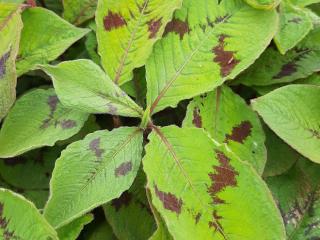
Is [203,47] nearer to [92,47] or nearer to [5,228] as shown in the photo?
[92,47]

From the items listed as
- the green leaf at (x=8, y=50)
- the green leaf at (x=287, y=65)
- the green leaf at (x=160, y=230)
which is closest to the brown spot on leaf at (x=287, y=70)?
the green leaf at (x=287, y=65)

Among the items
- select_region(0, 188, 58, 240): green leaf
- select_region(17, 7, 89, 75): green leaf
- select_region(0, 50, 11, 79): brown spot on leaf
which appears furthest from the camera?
select_region(17, 7, 89, 75): green leaf

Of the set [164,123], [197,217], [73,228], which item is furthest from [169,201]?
[164,123]

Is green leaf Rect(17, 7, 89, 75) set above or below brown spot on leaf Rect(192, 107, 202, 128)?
above

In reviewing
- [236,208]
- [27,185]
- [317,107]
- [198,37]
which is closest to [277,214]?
[236,208]

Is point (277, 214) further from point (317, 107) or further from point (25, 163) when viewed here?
point (25, 163)

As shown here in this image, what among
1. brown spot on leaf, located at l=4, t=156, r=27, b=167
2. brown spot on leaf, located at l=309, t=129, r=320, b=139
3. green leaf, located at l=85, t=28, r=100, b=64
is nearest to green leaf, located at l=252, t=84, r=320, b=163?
brown spot on leaf, located at l=309, t=129, r=320, b=139

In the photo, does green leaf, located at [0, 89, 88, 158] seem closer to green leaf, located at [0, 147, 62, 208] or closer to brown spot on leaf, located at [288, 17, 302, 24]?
green leaf, located at [0, 147, 62, 208]
